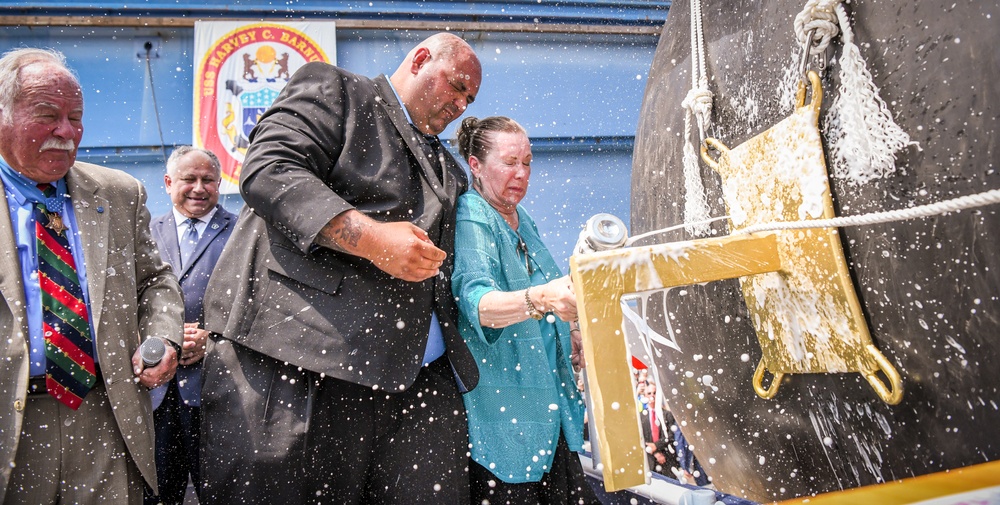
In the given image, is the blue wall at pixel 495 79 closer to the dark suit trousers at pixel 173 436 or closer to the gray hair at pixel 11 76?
the dark suit trousers at pixel 173 436

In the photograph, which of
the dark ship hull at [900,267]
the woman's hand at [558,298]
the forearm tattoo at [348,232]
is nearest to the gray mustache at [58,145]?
the forearm tattoo at [348,232]

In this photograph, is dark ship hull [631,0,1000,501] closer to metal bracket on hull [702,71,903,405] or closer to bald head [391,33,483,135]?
metal bracket on hull [702,71,903,405]

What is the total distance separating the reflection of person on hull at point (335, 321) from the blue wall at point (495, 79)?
469 cm

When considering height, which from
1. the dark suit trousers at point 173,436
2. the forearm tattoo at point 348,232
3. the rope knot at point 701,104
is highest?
the rope knot at point 701,104

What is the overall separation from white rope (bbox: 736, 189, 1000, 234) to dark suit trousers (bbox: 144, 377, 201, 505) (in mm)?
2116

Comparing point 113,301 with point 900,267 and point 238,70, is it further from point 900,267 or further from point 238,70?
point 238,70

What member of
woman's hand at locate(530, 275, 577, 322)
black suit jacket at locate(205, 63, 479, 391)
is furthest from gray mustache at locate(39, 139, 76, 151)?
woman's hand at locate(530, 275, 577, 322)

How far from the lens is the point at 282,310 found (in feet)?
4.74

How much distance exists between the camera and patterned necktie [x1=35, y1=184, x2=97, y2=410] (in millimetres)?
1398

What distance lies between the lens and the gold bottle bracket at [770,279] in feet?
2.18

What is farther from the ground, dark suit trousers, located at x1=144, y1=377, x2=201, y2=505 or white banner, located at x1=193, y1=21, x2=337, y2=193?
white banner, located at x1=193, y1=21, x2=337, y2=193

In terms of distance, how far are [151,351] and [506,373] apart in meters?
0.79

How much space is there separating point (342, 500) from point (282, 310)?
431 millimetres

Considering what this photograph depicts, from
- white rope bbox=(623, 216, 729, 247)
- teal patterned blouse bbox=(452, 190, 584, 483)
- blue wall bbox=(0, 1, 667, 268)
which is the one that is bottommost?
teal patterned blouse bbox=(452, 190, 584, 483)
